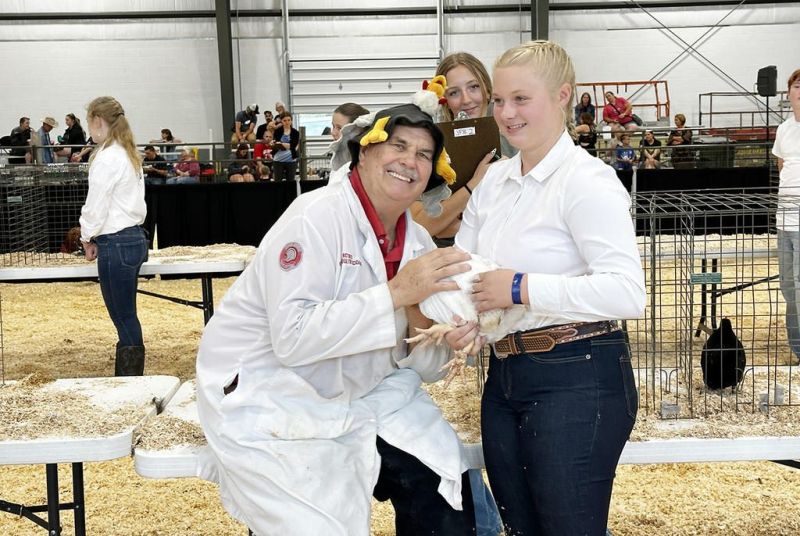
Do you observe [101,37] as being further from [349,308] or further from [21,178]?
[349,308]

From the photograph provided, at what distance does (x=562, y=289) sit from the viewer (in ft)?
5.60

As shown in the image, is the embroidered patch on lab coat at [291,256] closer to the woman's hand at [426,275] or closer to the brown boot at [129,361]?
the woman's hand at [426,275]

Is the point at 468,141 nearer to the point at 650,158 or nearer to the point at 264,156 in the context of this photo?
the point at 650,158

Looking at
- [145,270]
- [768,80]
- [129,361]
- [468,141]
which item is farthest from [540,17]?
[468,141]

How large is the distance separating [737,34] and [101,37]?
39.2ft

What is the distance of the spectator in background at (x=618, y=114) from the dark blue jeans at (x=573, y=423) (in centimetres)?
1275

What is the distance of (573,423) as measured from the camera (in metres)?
1.79

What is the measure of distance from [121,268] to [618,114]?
37.9 ft

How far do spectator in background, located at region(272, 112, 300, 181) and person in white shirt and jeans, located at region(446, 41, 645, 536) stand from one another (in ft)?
25.9

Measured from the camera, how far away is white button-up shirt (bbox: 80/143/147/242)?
4820 millimetres

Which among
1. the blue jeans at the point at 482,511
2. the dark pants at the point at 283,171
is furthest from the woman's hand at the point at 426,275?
the dark pants at the point at 283,171

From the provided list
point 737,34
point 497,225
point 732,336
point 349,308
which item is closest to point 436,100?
point 497,225

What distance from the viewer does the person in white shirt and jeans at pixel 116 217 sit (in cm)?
482

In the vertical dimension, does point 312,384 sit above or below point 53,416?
above
